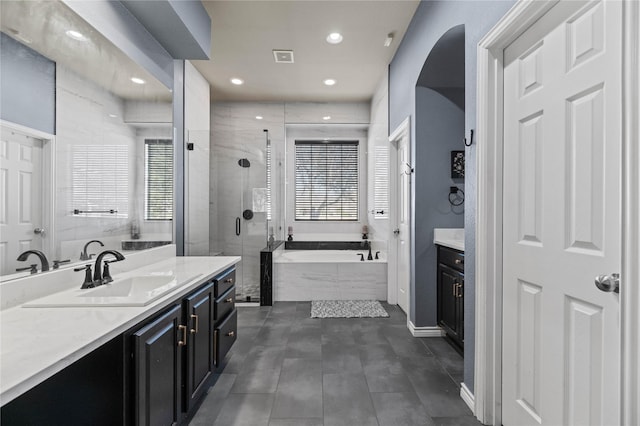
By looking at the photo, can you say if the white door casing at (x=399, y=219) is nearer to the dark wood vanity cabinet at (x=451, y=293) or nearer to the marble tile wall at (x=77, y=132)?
the dark wood vanity cabinet at (x=451, y=293)

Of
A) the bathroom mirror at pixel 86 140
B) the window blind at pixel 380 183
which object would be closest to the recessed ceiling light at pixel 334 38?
the window blind at pixel 380 183

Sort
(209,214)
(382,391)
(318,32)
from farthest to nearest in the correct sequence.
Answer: (209,214) → (318,32) → (382,391)

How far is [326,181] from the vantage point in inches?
206

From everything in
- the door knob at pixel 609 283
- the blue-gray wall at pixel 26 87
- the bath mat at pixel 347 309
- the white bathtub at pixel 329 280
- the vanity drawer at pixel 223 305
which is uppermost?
the blue-gray wall at pixel 26 87

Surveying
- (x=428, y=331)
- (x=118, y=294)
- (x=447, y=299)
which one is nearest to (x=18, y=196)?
(x=118, y=294)

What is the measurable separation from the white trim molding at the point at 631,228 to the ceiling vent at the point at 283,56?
2.86 m

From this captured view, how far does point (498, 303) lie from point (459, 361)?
1.01 metres

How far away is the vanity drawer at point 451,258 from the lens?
2354mm

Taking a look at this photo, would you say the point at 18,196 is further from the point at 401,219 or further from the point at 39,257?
the point at 401,219

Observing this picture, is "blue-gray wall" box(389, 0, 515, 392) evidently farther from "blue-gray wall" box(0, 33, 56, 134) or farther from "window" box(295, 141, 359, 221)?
"window" box(295, 141, 359, 221)

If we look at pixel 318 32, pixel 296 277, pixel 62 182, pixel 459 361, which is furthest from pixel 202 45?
pixel 459 361

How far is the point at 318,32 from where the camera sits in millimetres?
2918

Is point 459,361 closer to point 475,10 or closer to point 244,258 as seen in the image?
point 475,10

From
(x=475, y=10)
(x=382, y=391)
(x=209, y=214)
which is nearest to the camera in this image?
(x=475, y=10)
